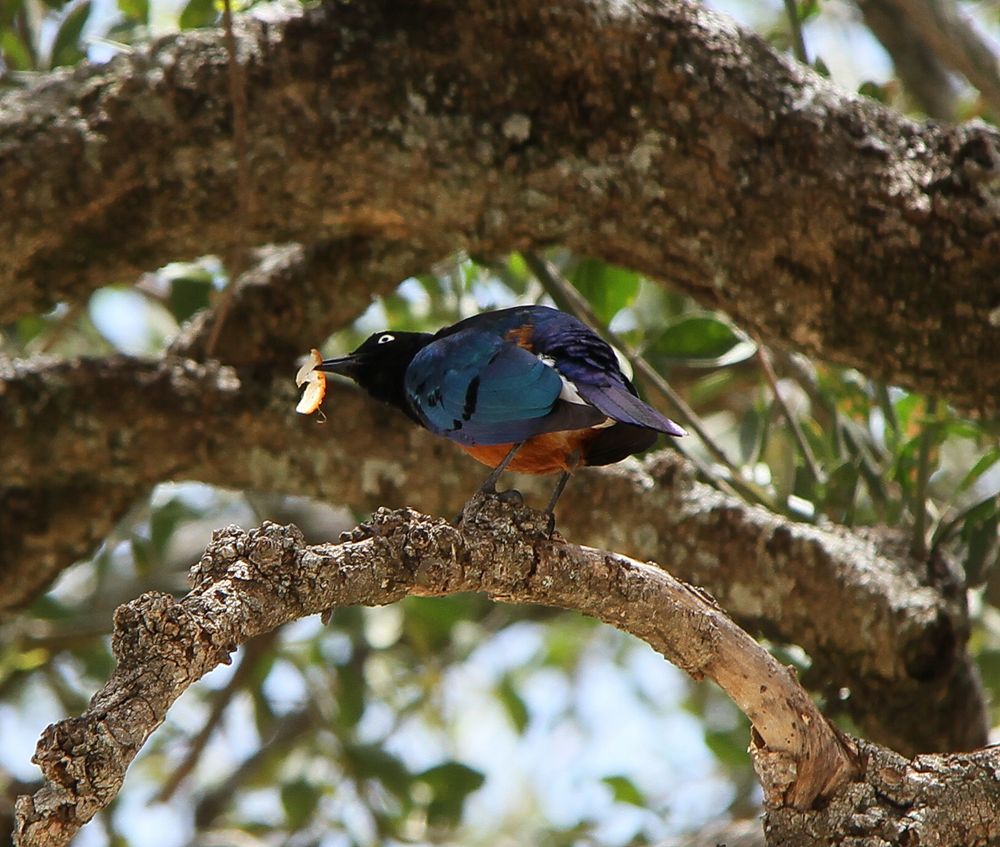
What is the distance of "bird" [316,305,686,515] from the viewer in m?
2.55

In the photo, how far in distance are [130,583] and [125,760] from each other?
13.0 feet

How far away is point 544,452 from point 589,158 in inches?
Result: 31.5

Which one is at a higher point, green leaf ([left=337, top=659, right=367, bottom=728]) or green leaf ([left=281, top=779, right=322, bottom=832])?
green leaf ([left=337, top=659, right=367, bottom=728])

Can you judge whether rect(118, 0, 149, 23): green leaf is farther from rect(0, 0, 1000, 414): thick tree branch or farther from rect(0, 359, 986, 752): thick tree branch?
rect(0, 359, 986, 752): thick tree branch

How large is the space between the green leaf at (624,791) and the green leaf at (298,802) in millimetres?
1095

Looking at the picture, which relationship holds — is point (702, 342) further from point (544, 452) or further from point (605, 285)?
point (544, 452)

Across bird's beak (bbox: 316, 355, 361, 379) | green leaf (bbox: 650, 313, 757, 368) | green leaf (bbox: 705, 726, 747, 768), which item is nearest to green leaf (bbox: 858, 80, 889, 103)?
green leaf (bbox: 650, 313, 757, 368)

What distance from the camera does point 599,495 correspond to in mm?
3543

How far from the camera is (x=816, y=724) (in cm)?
224

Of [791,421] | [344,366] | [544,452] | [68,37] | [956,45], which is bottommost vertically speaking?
[791,421]

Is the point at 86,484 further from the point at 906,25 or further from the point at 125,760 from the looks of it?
the point at 906,25

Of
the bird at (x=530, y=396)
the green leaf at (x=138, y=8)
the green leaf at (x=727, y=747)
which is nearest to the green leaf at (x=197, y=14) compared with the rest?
the green leaf at (x=138, y=8)

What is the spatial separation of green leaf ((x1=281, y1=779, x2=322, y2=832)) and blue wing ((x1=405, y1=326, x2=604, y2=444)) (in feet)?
7.55

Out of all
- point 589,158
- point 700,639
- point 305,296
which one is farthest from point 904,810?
point 305,296
